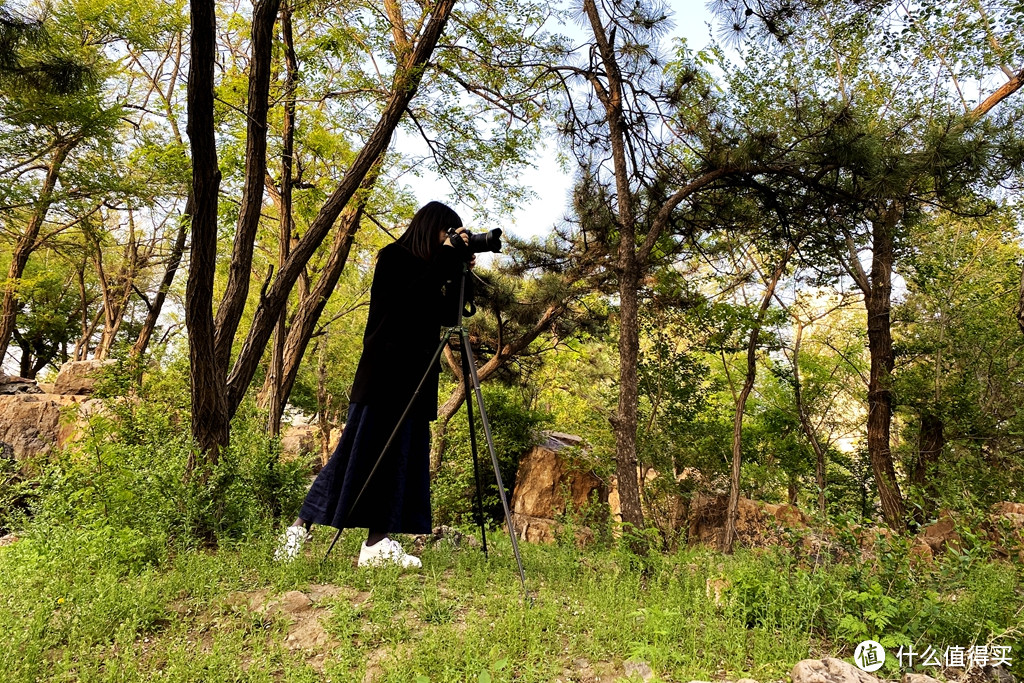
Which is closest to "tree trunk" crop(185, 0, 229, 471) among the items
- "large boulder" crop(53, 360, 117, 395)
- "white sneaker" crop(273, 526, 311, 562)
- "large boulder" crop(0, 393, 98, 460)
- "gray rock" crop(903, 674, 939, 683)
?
"white sneaker" crop(273, 526, 311, 562)

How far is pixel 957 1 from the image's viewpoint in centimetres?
651

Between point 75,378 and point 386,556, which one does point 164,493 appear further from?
point 75,378

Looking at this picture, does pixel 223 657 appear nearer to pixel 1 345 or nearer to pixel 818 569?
pixel 818 569

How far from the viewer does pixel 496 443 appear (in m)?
9.89

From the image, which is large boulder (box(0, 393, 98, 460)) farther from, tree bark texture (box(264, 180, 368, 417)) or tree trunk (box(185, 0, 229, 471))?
tree trunk (box(185, 0, 229, 471))

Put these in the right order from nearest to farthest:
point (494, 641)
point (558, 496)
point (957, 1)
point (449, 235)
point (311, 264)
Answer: point (494, 641) → point (449, 235) → point (957, 1) → point (558, 496) → point (311, 264)

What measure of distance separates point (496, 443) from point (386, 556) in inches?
265

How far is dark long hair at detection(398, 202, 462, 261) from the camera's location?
3.33 metres

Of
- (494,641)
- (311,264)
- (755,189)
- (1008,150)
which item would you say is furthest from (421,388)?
(311,264)

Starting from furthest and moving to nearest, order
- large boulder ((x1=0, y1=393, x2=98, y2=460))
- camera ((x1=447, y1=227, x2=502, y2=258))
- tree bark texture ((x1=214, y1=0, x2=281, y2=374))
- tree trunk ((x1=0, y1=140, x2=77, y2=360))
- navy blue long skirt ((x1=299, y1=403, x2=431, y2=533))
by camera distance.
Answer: tree trunk ((x1=0, y1=140, x2=77, y2=360))
large boulder ((x1=0, y1=393, x2=98, y2=460))
tree bark texture ((x1=214, y1=0, x2=281, y2=374))
navy blue long skirt ((x1=299, y1=403, x2=431, y2=533))
camera ((x1=447, y1=227, x2=502, y2=258))

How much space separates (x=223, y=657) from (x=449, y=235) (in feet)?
7.16

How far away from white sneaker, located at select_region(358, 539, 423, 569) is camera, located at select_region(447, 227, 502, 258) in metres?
1.70

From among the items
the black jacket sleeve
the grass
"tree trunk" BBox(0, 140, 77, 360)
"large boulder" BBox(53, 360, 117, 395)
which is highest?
"tree trunk" BBox(0, 140, 77, 360)

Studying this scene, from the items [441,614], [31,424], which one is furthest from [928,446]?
[31,424]
